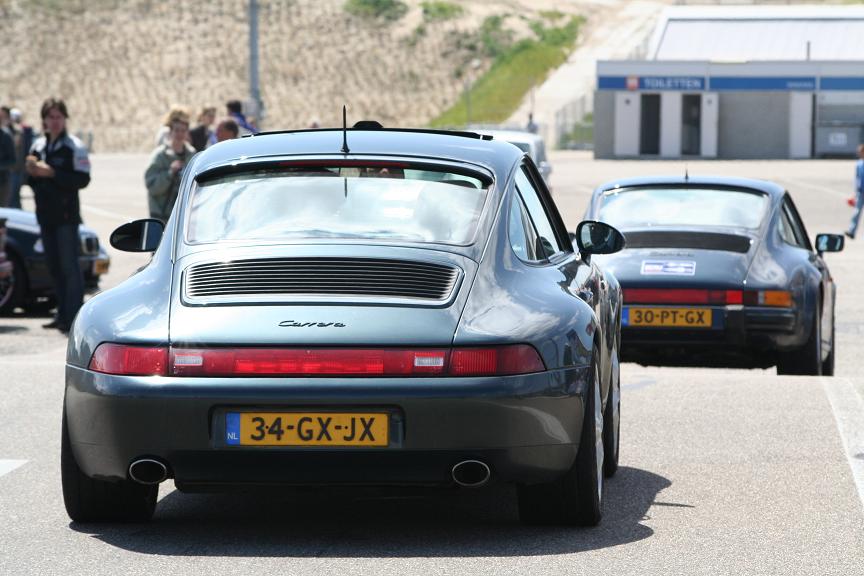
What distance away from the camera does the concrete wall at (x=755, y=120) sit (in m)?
65.4

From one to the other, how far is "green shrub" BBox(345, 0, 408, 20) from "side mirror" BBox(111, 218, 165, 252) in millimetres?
101143

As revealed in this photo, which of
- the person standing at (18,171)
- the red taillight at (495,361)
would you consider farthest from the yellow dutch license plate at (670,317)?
the person standing at (18,171)

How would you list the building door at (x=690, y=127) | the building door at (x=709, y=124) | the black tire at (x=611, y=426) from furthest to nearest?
the building door at (x=690, y=127) < the building door at (x=709, y=124) < the black tire at (x=611, y=426)

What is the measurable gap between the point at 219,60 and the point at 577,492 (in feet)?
318

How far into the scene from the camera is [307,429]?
5.71m

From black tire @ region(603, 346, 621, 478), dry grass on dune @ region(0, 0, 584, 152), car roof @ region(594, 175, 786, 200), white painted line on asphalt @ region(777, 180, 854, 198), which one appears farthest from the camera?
dry grass on dune @ region(0, 0, 584, 152)

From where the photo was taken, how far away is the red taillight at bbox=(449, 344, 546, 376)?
5.70m

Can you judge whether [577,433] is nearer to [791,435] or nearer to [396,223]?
[396,223]

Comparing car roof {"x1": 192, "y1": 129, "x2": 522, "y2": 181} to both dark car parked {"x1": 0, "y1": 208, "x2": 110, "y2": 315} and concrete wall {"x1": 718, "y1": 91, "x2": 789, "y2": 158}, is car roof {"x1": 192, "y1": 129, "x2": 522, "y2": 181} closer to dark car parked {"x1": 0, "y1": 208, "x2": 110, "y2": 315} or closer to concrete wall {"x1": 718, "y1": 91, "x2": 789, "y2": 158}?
dark car parked {"x1": 0, "y1": 208, "x2": 110, "y2": 315}

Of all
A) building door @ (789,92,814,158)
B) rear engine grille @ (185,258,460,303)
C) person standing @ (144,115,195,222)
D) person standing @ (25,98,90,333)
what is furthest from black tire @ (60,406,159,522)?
building door @ (789,92,814,158)

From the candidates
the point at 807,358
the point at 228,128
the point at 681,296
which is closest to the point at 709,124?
the point at 228,128

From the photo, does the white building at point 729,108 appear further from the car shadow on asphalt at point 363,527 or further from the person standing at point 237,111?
the car shadow on asphalt at point 363,527

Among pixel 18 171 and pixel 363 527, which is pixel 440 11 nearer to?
pixel 18 171

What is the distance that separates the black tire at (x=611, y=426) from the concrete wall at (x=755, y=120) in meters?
59.0
